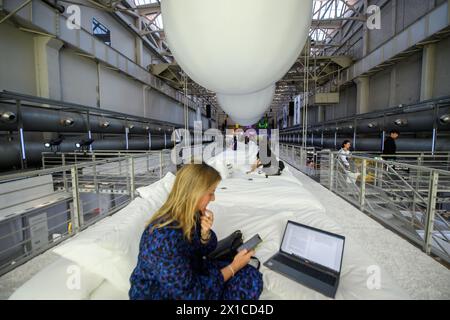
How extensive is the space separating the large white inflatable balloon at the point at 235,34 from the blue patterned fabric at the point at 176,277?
2.12 feet

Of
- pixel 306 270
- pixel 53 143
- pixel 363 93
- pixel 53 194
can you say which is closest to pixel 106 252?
pixel 306 270

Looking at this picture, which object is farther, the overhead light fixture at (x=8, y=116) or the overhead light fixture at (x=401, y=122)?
the overhead light fixture at (x=401, y=122)

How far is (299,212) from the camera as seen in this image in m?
1.96

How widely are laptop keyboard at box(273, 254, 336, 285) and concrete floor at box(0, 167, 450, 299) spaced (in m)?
0.60

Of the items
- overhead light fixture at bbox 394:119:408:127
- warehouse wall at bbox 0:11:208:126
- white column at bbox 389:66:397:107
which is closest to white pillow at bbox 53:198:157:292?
warehouse wall at bbox 0:11:208:126

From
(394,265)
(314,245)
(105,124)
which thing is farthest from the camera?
(105,124)

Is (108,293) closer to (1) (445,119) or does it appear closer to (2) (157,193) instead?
(2) (157,193)

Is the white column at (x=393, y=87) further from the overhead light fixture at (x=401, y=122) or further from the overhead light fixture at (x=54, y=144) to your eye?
the overhead light fixture at (x=54, y=144)

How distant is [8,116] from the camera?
3357mm

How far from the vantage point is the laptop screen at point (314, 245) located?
116 centimetres

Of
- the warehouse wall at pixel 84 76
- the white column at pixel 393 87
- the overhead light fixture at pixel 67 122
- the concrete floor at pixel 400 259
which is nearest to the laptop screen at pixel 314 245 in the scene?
the concrete floor at pixel 400 259

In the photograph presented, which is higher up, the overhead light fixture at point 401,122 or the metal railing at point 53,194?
the overhead light fixture at point 401,122

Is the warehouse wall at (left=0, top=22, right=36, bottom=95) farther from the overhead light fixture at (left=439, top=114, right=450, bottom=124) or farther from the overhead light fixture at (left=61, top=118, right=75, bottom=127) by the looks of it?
the overhead light fixture at (left=439, top=114, right=450, bottom=124)

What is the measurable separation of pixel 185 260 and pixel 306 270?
2.47 feet
